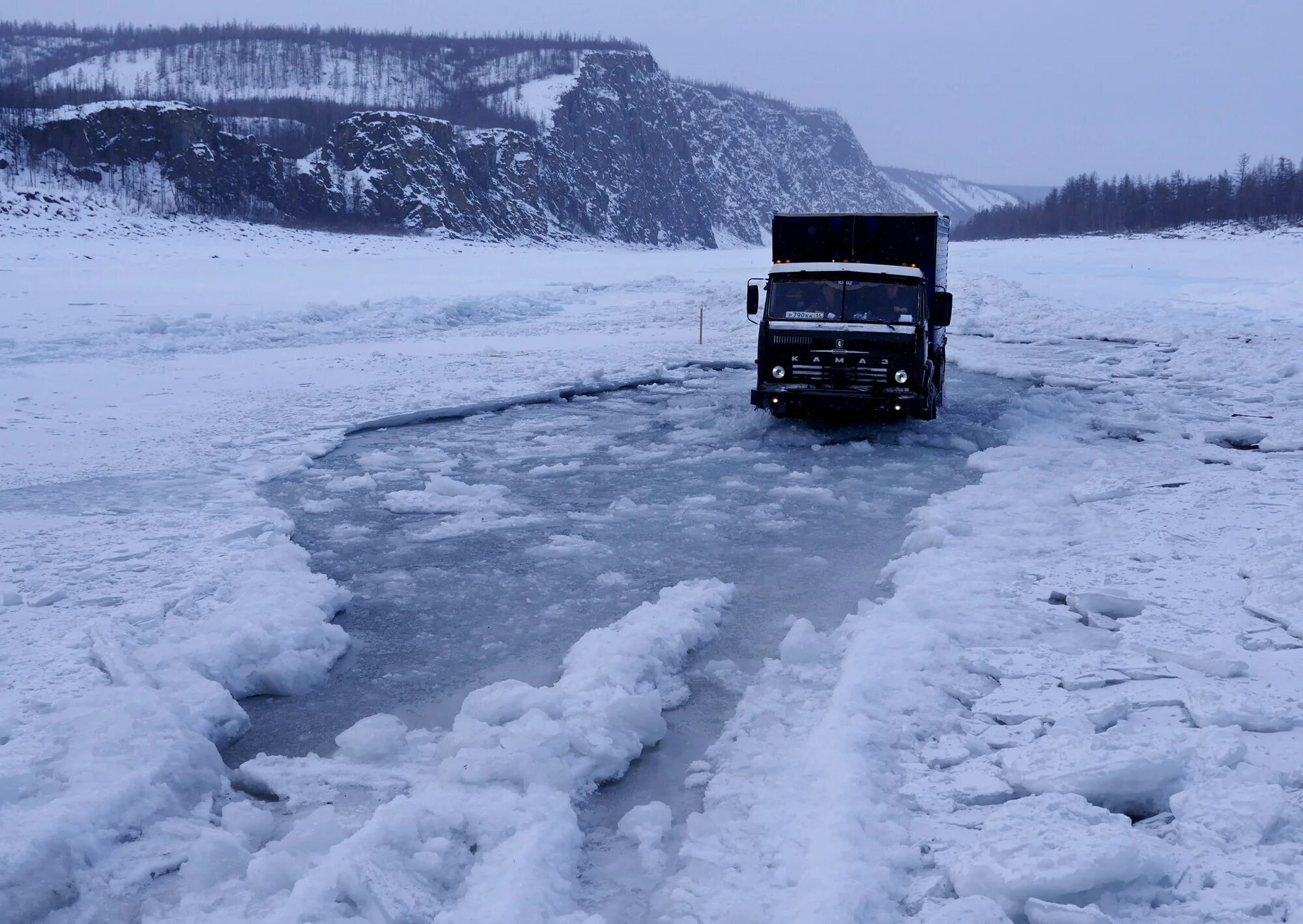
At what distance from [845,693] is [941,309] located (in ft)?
29.7

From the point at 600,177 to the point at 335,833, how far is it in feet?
531

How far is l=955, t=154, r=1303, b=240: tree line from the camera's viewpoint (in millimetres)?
115094

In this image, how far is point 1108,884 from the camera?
3594mm

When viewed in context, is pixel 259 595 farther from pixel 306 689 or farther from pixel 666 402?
pixel 666 402

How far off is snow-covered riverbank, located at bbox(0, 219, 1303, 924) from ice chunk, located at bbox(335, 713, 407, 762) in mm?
18

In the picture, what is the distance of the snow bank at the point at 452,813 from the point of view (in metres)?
3.65

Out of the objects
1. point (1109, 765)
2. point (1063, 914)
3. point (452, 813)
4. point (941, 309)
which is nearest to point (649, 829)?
point (452, 813)

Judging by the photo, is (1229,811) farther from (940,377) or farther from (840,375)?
(940,377)

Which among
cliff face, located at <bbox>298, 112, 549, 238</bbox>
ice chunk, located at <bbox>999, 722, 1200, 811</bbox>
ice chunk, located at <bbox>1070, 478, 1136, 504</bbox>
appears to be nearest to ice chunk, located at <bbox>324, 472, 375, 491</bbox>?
ice chunk, located at <bbox>1070, 478, 1136, 504</bbox>

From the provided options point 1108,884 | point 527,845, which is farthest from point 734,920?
point 1108,884

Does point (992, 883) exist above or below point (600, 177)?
below

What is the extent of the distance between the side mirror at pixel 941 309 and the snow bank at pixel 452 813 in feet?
29.1

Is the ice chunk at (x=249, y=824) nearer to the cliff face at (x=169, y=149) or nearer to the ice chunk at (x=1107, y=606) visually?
the ice chunk at (x=1107, y=606)

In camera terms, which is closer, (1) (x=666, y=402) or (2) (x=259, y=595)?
(2) (x=259, y=595)
